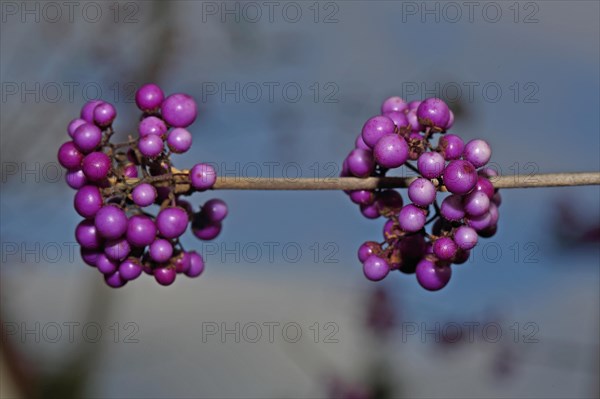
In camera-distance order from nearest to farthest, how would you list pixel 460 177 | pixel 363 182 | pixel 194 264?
1. pixel 460 177
2. pixel 363 182
3. pixel 194 264

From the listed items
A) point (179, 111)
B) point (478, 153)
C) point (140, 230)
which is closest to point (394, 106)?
point (478, 153)

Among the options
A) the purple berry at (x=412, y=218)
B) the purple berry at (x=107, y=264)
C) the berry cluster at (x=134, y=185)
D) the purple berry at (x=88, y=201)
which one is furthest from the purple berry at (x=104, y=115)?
the purple berry at (x=412, y=218)

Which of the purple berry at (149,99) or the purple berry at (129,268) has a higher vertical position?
the purple berry at (149,99)

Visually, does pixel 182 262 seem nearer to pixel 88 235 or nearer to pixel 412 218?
pixel 88 235

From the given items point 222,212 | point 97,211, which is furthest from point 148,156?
point 222,212

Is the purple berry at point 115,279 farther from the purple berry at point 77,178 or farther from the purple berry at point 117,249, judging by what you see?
the purple berry at point 77,178

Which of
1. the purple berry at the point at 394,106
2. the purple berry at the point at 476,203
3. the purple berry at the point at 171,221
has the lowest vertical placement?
the purple berry at the point at 171,221

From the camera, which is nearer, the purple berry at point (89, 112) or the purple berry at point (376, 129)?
the purple berry at point (376, 129)

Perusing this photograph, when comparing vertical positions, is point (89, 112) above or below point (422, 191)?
above
